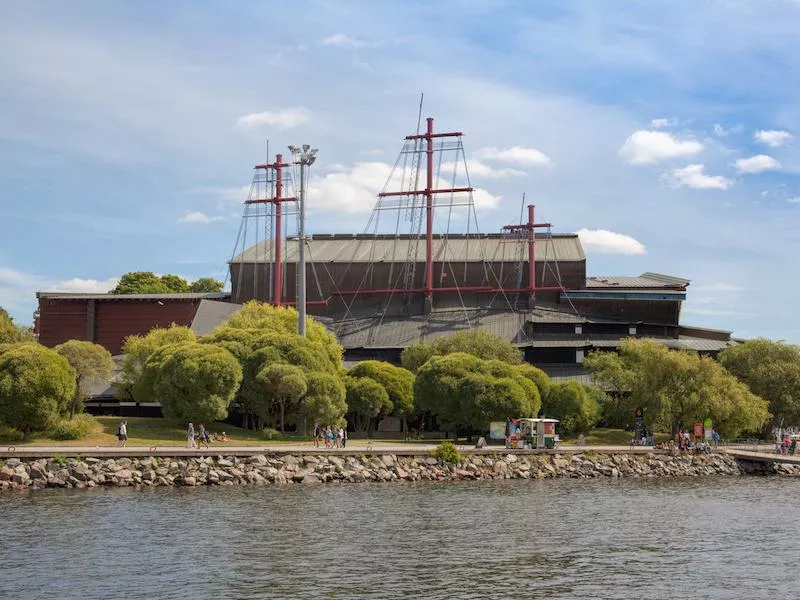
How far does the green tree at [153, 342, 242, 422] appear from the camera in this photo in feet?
244

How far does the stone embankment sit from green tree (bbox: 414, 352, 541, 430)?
31.3ft

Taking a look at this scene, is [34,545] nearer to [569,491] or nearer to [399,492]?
[399,492]

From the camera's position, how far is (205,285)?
174 meters

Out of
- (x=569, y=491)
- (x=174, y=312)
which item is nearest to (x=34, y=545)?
(x=569, y=491)

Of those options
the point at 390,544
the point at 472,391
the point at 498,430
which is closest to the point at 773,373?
the point at 498,430

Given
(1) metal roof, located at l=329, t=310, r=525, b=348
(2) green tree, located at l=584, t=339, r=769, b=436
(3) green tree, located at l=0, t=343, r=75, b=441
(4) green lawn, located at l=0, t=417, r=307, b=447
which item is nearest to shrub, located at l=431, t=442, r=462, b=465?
(4) green lawn, located at l=0, t=417, r=307, b=447

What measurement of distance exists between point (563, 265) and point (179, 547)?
332ft

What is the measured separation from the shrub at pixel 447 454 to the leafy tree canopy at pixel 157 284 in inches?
3699

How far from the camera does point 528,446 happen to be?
73.4 meters

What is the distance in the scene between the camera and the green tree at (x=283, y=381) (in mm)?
76375

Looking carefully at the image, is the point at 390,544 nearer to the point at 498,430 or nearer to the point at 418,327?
the point at 498,430

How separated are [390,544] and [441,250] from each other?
331ft

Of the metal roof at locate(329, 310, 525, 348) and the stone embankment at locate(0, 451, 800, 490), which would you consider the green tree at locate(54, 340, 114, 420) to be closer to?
the stone embankment at locate(0, 451, 800, 490)

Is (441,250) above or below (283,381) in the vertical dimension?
above
